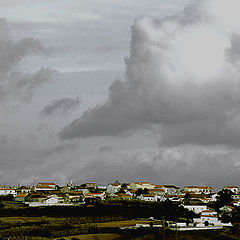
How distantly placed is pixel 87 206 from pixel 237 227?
214ft

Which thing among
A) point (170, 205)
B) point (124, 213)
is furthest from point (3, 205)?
point (170, 205)

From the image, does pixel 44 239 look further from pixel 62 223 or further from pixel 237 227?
pixel 237 227

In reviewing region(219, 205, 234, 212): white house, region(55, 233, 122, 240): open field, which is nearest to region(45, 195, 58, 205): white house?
region(219, 205, 234, 212): white house

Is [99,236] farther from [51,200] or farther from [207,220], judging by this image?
[51,200]

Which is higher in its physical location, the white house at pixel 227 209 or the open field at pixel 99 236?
the white house at pixel 227 209

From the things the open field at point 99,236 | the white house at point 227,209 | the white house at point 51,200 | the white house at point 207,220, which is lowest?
the open field at point 99,236

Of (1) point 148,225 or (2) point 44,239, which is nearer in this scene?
(2) point 44,239

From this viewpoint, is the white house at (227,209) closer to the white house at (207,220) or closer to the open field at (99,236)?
the white house at (207,220)

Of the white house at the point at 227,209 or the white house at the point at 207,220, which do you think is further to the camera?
the white house at the point at 227,209

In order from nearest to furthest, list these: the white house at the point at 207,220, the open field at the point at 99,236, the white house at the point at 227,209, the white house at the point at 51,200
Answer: the open field at the point at 99,236 < the white house at the point at 207,220 < the white house at the point at 227,209 < the white house at the point at 51,200

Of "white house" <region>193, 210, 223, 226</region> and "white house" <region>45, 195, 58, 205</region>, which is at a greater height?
"white house" <region>45, 195, 58, 205</region>

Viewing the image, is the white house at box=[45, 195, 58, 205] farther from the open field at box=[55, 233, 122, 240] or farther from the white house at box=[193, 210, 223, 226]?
the open field at box=[55, 233, 122, 240]

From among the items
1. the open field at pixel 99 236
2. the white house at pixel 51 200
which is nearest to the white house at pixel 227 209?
the white house at pixel 51 200

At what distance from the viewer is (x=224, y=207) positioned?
17875 centimetres
